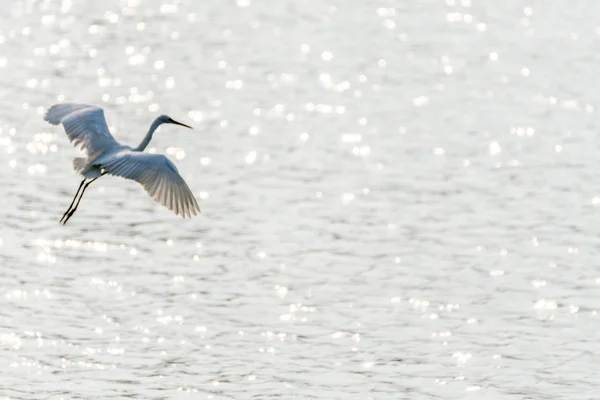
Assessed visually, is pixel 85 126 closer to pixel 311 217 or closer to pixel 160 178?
pixel 160 178

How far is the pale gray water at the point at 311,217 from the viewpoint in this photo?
65.1ft

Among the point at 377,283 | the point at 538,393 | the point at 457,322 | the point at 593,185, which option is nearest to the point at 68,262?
the point at 377,283

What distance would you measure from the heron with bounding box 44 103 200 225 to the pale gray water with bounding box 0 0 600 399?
3.03 m

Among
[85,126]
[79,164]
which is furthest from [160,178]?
[85,126]

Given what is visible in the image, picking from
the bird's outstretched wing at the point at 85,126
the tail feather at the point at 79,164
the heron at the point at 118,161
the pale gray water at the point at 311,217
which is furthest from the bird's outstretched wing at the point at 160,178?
the pale gray water at the point at 311,217

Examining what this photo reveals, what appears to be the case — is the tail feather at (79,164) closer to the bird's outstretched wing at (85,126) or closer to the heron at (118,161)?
the heron at (118,161)

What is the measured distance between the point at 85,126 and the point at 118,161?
1.39 m

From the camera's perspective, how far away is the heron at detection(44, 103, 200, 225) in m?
16.9

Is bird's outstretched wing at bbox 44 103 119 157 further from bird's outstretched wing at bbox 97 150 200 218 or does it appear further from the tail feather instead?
bird's outstretched wing at bbox 97 150 200 218

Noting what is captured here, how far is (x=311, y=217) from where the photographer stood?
25.7m

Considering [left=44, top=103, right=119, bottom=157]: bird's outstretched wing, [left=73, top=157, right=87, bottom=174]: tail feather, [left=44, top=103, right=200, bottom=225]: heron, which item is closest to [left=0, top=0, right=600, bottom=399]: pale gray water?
[left=73, top=157, right=87, bottom=174]: tail feather

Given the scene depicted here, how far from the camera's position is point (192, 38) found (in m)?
40.5

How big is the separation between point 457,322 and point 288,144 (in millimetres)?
9855

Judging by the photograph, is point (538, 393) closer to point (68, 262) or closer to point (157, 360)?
point (157, 360)
